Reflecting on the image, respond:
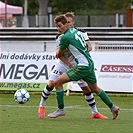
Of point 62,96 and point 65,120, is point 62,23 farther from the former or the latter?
point 65,120

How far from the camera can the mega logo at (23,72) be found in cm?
2002

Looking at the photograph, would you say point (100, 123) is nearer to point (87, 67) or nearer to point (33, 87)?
point (87, 67)

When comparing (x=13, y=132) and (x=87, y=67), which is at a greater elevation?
(x=87, y=67)

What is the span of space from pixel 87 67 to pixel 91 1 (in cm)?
6094

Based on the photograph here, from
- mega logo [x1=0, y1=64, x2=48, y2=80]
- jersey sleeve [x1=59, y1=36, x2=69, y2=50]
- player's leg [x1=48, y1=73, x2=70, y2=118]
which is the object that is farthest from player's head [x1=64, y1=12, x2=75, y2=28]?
mega logo [x1=0, y1=64, x2=48, y2=80]

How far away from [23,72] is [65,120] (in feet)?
22.2

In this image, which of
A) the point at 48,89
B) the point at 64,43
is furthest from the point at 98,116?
the point at 64,43

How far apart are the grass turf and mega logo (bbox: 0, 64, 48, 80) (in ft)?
7.02

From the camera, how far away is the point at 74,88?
65.2 feet

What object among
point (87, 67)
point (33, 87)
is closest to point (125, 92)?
point (33, 87)

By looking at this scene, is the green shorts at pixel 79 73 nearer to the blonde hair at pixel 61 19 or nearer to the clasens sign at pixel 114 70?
the blonde hair at pixel 61 19

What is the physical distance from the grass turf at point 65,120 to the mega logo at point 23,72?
7.02 ft

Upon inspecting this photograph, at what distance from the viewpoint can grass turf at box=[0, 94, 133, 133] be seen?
11.9m

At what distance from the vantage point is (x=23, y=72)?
2014cm
